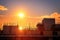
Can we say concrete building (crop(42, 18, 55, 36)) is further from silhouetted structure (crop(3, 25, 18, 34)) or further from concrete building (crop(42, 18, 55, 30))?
silhouetted structure (crop(3, 25, 18, 34))

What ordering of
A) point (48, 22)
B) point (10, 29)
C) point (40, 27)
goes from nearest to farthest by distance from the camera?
1. point (10, 29)
2. point (48, 22)
3. point (40, 27)

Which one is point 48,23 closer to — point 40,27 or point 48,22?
point 48,22

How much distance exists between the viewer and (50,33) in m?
26.9

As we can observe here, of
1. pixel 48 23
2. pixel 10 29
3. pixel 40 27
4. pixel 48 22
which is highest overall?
pixel 48 22

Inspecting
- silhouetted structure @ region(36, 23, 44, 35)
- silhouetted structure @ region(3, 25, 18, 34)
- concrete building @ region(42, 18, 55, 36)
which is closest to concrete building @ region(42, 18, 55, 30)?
concrete building @ region(42, 18, 55, 36)

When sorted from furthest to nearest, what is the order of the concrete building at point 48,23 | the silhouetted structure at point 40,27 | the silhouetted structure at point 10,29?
the silhouetted structure at point 40,27 < the concrete building at point 48,23 < the silhouetted structure at point 10,29

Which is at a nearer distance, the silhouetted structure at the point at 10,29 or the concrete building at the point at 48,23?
the silhouetted structure at the point at 10,29

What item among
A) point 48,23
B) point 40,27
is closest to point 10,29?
point 40,27

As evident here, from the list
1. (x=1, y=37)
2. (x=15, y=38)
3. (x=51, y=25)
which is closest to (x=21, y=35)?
(x=15, y=38)

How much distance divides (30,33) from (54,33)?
3982 millimetres

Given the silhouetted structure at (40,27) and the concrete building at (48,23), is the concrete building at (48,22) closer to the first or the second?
the concrete building at (48,23)

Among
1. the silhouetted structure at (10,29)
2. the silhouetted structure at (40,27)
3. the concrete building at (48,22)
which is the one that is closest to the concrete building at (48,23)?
the concrete building at (48,22)

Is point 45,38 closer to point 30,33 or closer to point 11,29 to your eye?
point 30,33

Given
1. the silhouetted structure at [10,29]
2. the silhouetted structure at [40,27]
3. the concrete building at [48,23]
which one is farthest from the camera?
the silhouetted structure at [40,27]
